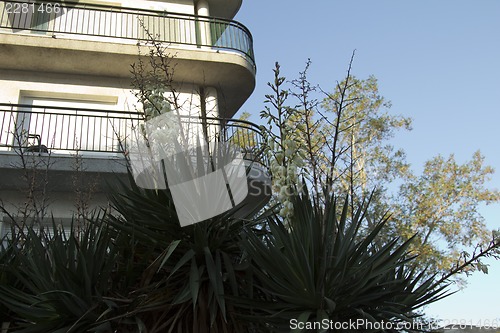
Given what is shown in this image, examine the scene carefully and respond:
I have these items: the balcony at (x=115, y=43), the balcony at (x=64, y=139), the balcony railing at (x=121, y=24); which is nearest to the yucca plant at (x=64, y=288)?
the balcony at (x=64, y=139)

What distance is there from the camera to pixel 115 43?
31.2ft

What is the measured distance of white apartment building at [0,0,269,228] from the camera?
856cm

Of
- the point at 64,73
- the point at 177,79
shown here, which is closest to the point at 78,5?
the point at 64,73

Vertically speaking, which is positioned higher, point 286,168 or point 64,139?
point 64,139

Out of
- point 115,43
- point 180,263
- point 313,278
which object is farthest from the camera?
point 115,43

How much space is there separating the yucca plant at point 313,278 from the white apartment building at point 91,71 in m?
5.27

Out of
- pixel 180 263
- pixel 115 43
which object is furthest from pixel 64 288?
pixel 115 43

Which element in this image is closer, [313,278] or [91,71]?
[313,278]

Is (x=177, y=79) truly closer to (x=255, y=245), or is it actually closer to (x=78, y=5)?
(x=78, y=5)

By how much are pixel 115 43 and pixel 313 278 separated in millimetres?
7982

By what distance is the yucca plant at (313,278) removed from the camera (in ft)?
9.37

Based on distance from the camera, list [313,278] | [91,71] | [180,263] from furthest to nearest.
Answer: [91,71]
[180,263]
[313,278]

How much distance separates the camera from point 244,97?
36.7 feet

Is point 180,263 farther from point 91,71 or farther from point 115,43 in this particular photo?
point 91,71
